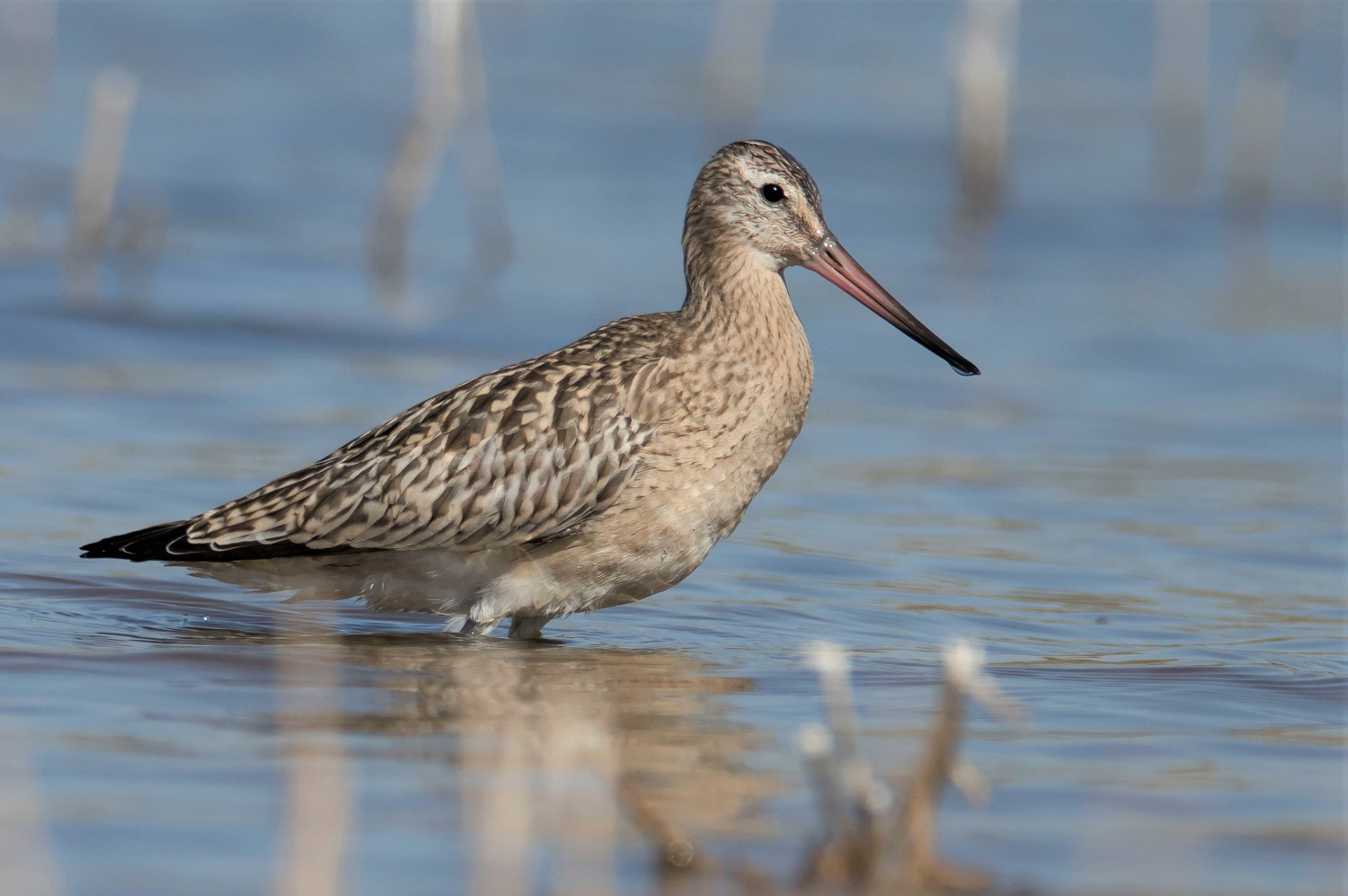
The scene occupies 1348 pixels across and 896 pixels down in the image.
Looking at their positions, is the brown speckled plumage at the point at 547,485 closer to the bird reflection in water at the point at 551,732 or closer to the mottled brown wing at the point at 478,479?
the mottled brown wing at the point at 478,479

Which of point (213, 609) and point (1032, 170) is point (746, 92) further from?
point (213, 609)

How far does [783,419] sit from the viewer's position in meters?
6.65

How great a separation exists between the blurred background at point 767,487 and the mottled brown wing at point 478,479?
354 mm

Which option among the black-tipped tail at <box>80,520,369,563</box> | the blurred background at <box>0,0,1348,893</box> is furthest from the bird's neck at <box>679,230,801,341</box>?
the black-tipped tail at <box>80,520,369,563</box>

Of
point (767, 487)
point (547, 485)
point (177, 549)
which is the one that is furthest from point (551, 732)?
point (767, 487)

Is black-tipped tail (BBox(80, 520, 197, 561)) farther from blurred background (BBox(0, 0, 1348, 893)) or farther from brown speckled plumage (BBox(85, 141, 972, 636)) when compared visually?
blurred background (BBox(0, 0, 1348, 893))

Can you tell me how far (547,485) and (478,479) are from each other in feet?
0.79

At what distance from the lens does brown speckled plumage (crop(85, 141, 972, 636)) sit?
639cm

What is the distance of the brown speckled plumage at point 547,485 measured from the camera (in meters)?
6.39

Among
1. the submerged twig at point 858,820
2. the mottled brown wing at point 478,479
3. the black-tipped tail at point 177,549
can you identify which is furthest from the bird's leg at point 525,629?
the submerged twig at point 858,820

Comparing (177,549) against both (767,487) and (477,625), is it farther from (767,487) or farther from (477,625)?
(767,487)

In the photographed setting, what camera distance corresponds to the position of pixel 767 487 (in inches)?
364

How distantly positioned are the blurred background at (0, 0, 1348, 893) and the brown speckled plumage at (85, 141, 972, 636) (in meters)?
0.23

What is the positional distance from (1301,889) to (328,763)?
2.21 metres
